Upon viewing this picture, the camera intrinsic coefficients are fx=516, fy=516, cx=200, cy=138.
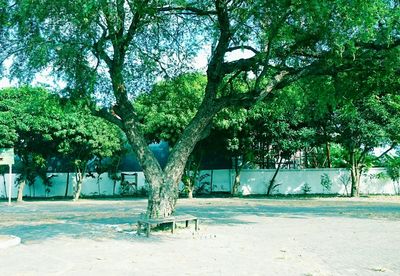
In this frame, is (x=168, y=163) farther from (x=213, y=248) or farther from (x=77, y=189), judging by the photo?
(x=77, y=189)

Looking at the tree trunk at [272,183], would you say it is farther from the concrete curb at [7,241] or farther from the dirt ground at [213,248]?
the concrete curb at [7,241]

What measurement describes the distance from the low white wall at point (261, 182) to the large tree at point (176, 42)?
1582 centimetres

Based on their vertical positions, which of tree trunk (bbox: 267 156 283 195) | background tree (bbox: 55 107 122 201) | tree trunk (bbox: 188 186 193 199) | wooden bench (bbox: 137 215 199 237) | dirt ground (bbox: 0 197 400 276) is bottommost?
dirt ground (bbox: 0 197 400 276)

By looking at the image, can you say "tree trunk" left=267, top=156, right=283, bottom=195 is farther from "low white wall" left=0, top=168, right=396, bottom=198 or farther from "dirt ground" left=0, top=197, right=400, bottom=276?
"dirt ground" left=0, top=197, right=400, bottom=276

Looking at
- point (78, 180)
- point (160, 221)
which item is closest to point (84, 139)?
point (78, 180)

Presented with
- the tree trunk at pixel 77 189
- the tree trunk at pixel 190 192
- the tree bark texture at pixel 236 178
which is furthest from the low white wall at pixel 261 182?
the tree trunk at pixel 77 189

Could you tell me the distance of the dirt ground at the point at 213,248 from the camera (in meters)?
7.73

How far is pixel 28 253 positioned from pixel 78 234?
8.82 feet

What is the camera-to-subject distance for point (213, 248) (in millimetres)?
9719

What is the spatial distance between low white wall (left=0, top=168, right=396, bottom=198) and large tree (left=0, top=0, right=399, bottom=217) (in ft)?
51.9

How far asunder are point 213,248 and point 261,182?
66.8ft

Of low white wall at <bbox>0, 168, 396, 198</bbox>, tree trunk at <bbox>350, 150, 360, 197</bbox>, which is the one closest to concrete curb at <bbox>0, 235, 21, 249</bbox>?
tree trunk at <bbox>350, 150, 360, 197</bbox>

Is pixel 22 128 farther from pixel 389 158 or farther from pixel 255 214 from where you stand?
pixel 389 158

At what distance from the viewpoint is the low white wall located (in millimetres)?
28703
